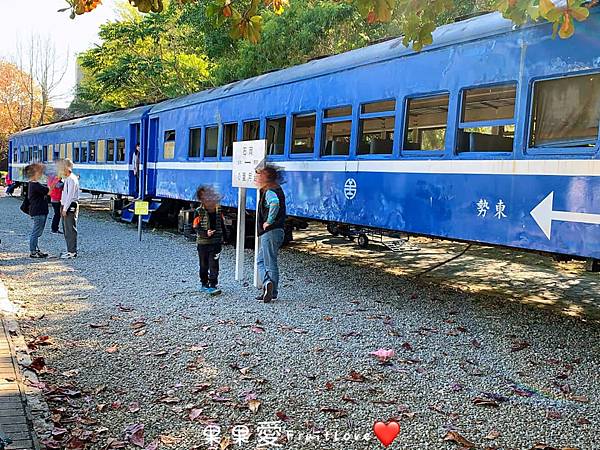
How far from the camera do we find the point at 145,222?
1692 cm

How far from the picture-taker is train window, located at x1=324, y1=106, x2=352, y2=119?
352 inches

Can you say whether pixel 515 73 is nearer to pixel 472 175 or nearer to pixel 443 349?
pixel 472 175

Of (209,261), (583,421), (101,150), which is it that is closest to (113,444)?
(583,421)

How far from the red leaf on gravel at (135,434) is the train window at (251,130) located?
784cm

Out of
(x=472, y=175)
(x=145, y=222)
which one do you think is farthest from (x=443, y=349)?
(x=145, y=222)

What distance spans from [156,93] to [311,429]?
25713 mm

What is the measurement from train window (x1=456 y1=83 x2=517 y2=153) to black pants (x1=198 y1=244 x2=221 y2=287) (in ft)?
10.4

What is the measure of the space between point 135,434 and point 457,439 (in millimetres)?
1950

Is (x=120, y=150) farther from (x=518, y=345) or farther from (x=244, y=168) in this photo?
(x=518, y=345)

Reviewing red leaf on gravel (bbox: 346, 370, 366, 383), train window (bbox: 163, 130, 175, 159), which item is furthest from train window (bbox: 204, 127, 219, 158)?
red leaf on gravel (bbox: 346, 370, 366, 383)

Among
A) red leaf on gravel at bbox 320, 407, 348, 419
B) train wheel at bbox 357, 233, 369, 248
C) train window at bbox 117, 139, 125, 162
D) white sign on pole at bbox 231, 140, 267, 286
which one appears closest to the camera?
red leaf on gravel at bbox 320, 407, 348, 419

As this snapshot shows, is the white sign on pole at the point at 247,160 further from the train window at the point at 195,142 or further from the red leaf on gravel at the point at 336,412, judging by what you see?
the train window at the point at 195,142

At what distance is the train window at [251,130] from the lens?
11461 mm

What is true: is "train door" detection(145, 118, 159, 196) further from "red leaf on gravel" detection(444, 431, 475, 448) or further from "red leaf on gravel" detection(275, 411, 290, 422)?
"red leaf on gravel" detection(444, 431, 475, 448)
